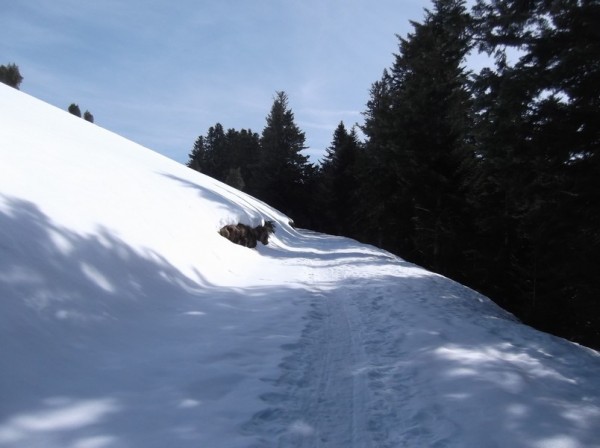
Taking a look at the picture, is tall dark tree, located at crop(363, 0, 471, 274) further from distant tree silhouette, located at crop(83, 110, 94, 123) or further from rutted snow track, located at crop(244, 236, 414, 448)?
distant tree silhouette, located at crop(83, 110, 94, 123)

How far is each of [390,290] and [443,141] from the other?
10644mm

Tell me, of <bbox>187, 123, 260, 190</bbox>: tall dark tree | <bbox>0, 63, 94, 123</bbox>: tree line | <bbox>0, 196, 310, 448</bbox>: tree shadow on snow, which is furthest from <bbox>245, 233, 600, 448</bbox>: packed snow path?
<bbox>187, 123, 260, 190</bbox>: tall dark tree

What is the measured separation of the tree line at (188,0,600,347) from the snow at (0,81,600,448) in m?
A: 2.58

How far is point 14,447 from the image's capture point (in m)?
2.74

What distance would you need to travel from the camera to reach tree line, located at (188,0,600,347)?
7051 millimetres

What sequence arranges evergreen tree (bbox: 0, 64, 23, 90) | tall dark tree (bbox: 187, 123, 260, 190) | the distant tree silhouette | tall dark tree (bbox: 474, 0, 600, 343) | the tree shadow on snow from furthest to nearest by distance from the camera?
1. tall dark tree (bbox: 187, 123, 260, 190)
2. the distant tree silhouette
3. evergreen tree (bbox: 0, 64, 23, 90)
4. tall dark tree (bbox: 474, 0, 600, 343)
5. the tree shadow on snow

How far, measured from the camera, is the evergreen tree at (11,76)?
26.6 metres

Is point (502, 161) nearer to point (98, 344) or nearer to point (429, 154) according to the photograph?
point (98, 344)

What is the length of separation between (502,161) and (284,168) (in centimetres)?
4215

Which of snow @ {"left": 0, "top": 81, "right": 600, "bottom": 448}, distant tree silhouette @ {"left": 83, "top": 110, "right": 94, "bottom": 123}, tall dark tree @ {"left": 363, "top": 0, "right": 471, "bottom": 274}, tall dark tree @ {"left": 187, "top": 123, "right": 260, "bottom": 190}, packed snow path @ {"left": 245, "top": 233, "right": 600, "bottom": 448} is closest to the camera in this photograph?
snow @ {"left": 0, "top": 81, "right": 600, "bottom": 448}

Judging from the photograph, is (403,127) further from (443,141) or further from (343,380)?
(343,380)

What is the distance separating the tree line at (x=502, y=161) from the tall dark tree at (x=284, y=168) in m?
12.1

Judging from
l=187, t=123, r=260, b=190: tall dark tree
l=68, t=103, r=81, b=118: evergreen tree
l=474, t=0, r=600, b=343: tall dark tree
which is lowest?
l=474, t=0, r=600, b=343: tall dark tree

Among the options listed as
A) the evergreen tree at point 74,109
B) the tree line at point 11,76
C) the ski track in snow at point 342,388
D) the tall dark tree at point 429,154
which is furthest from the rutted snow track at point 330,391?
the evergreen tree at point 74,109
